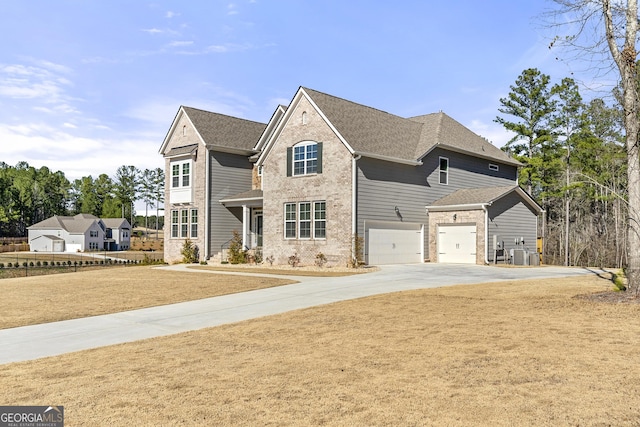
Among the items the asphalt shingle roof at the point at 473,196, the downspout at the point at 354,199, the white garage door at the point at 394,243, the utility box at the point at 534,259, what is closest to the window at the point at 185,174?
the downspout at the point at 354,199

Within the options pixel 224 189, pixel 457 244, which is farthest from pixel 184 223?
pixel 457 244

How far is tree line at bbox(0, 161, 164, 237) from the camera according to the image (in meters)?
99.1

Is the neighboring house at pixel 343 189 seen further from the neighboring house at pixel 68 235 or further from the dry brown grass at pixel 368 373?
the neighboring house at pixel 68 235

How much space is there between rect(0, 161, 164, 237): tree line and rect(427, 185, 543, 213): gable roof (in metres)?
89.9

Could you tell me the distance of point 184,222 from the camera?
1302 inches

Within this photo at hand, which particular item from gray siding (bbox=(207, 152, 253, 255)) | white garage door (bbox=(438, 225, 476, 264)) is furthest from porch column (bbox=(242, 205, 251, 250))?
white garage door (bbox=(438, 225, 476, 264))

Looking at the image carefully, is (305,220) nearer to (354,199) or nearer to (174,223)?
(354,199)

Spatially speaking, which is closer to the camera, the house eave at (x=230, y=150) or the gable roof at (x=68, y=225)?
the house eave at (x=230, y=150)

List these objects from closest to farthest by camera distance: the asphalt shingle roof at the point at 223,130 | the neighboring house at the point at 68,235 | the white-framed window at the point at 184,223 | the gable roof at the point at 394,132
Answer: the gable roof at the point at 394,132 → the asphalt shingle roof at the point at 223,130 → the white-framed window at the point at 184,223 → the neighboring house at the point at 68,235

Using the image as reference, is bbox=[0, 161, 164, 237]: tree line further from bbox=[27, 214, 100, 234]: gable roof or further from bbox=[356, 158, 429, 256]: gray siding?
bbox=[356, 158, 429, 256]: gray siding

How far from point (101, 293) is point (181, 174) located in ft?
57.9

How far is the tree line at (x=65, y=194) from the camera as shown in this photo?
→ 325 ft

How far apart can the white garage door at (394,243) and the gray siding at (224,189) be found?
10614 millimetres

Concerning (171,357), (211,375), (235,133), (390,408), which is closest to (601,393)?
(390,408)
